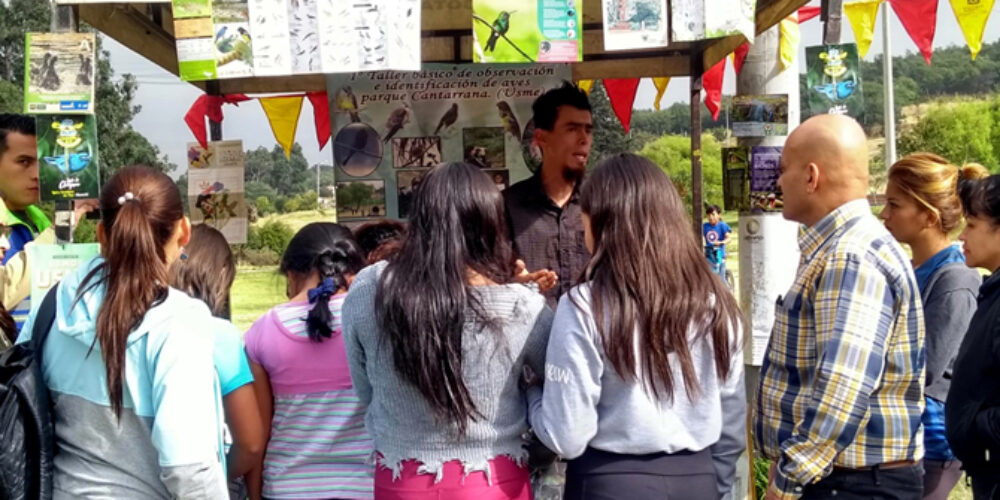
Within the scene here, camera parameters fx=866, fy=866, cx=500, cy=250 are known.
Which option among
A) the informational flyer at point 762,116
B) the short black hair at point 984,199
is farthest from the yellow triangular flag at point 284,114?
the short black hair at point 984,199

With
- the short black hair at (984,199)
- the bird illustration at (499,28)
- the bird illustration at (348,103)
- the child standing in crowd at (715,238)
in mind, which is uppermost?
the bird illustration at (499,28)

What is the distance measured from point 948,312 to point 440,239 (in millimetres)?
1813

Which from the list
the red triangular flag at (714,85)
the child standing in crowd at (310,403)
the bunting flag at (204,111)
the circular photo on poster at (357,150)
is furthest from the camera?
the red triangular flag at (714,85)

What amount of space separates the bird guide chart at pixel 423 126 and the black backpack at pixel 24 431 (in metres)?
2.76

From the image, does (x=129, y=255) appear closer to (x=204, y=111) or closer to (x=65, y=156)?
(x=65, y=156)

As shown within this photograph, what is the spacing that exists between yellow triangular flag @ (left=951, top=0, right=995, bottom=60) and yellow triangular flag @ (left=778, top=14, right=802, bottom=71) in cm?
87

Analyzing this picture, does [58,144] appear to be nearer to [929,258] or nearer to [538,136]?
[538,136]

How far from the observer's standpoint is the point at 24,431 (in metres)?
2.12

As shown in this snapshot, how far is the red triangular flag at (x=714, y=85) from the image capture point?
6.82 metres

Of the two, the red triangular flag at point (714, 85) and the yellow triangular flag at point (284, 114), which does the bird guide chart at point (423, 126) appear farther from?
the red triangular flag at point (714, 85)

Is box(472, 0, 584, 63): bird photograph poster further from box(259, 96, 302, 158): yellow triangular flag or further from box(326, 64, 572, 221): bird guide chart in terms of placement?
box(259, 96, 302, 158): yellow triangular flag

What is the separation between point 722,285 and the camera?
222 centimetres

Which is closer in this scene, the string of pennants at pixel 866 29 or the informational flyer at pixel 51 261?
the informational flyer at pixel 51 261

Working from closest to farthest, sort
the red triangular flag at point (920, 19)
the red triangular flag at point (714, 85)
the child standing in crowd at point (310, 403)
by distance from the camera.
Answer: the child standing in crowd at point (310, 403), the red triangular flag at point (920, 19), the red triangular flag at point (714, 85)
